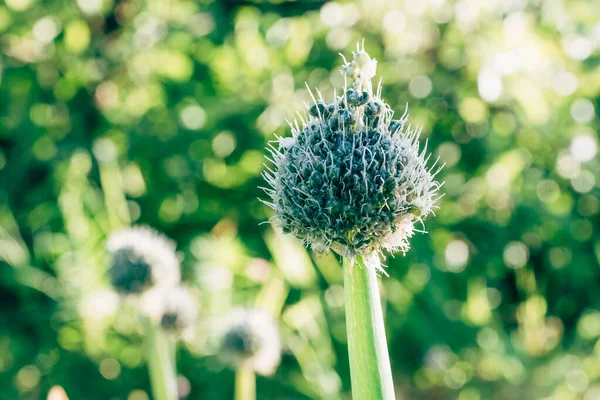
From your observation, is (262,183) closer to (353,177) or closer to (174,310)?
(174,310)

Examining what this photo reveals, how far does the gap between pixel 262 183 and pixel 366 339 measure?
7.48 ft

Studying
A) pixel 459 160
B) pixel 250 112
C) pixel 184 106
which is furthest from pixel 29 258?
pixel 459 160

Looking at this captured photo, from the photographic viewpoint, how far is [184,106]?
128 inches

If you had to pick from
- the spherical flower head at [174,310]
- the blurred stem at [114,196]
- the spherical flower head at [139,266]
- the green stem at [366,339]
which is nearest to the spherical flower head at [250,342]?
the spherical flower head at [174,310]

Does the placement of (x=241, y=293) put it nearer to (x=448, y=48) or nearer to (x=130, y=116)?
(x=130, y=116)

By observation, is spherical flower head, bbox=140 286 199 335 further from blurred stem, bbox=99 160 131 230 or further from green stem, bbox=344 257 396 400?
green stem, bbox=344 257 396 400

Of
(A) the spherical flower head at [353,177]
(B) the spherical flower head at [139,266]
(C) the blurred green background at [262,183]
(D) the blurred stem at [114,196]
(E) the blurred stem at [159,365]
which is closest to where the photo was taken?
(A) the spherical flower head at [353,177]

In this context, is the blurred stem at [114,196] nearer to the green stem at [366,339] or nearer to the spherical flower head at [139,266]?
the spherical flower head at [139,266]

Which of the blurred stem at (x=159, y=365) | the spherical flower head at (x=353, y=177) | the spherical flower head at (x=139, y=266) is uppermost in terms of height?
the spherical flower head at (x=353, y=177)

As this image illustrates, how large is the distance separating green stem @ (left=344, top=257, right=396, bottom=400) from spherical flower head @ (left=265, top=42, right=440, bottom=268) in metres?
0.05

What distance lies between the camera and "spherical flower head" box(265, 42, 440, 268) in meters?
0.98

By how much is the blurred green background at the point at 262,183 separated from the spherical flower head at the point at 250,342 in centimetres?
40

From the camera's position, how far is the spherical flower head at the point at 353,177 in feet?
3.21

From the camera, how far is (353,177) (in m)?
0.98
